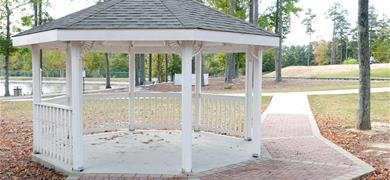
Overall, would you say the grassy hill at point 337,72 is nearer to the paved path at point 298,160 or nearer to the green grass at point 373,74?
the green grass at point 373,74

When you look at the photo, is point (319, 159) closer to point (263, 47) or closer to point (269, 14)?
point (263, 47)

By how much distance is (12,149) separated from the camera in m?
8.66

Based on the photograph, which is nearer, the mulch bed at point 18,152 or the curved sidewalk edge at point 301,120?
the curved sidewalk edge at point 301,120

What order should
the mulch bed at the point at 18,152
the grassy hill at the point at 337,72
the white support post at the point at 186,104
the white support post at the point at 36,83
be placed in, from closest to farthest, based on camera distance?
the white support post at the point at 186,104
the mulch bed at the point at 18,152
the white support post at the point at 36,83
the grassy hill at the point at 337,72

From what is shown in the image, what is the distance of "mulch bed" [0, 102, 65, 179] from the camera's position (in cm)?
655

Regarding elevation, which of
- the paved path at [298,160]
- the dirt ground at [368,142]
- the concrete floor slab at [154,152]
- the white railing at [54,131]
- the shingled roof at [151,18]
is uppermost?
the shingled roof at [151,18]

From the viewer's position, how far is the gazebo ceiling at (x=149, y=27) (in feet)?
18.9

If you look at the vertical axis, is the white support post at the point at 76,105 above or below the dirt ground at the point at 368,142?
above

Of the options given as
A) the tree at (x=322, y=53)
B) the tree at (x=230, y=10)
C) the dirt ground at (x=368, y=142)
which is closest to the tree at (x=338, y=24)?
the tree at (x=322, y=53)

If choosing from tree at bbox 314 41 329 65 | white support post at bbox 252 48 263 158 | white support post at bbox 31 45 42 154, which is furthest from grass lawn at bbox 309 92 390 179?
tree at bbox 314 41 329 65

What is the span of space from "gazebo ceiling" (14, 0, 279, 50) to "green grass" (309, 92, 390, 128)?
6.90 metres

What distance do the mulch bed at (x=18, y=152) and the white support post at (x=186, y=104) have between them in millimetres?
2046

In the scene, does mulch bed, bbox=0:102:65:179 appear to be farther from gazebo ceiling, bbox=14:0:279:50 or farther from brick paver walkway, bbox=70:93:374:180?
gazebo ceiling, bbox=14:0:279:50

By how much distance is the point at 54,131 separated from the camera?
680 centimetres
